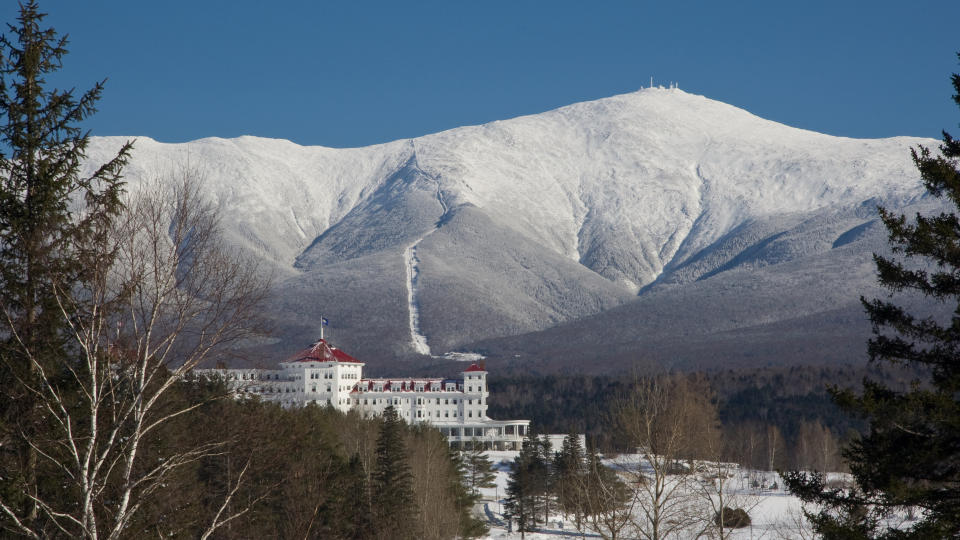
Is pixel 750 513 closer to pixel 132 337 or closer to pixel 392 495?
pixel 392 495

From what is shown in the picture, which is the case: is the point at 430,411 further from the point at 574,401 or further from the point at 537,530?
the point at 537,530

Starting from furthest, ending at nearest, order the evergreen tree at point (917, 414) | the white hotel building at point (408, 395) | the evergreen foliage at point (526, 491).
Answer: the white hotel building at point (408, 395)
the evergreen foliage at point (526, 491)
the evergreen tree at point (917, 414)

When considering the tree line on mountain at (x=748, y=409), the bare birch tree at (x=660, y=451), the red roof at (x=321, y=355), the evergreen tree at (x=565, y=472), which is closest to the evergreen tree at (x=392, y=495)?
the bare birch tree at (x=660, y=451)

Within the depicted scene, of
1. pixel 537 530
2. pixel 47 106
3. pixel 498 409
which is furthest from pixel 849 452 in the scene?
pixel 498 409

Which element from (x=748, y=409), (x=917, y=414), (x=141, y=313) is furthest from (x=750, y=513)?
(x=141, y=313)

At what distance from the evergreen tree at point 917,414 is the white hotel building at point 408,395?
4301 inches

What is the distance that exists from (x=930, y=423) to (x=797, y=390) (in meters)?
154

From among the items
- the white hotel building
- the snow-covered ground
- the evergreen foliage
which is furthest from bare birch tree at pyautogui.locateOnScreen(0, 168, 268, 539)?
the white hotel building

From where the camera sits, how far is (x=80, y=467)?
17031 mm

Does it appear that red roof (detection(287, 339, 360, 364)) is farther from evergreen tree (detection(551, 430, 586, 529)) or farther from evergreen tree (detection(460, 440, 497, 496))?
evergreen tree (detection(551, 430, 586, 529))

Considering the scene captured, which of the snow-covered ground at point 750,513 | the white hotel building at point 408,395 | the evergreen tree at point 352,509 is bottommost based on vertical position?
the snow-covered ground at point 750,513

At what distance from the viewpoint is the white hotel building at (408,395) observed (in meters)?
129

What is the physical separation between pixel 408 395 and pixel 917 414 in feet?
383

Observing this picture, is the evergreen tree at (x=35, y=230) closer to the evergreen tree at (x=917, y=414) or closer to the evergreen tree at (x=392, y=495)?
the evergreen tree at (x=917, y=414)
